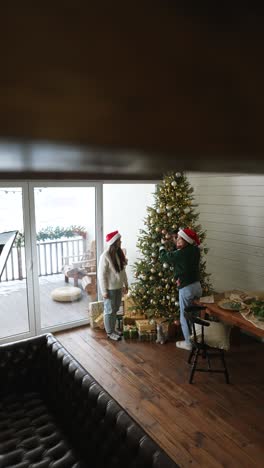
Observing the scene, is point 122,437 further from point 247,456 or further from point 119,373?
point 119,373

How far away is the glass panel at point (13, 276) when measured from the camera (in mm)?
3859

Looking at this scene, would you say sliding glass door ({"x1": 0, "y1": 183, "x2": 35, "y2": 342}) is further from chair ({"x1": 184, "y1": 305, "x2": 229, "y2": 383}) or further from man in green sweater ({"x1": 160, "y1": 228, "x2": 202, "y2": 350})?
chair ({"x1": 184, "y1": 305, "x2": 229, "y2": 383})

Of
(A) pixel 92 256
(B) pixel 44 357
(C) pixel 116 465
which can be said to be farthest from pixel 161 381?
(A) pixel 92 256

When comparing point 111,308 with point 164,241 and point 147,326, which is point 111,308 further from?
point 164,241

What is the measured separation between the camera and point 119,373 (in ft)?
11.1

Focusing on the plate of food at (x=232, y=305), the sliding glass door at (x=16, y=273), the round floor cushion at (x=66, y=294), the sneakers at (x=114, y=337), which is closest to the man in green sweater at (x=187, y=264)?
the plate of food at (x=232, y=305)

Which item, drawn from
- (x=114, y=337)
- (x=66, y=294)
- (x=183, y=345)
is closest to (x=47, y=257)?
(x=66, y=294)

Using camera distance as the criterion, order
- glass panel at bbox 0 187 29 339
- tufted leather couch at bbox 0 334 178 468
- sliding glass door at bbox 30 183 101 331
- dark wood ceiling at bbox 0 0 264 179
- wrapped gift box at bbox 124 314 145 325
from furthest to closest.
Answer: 1. wrapped gift box at bbox 124 314 145 325
2. sliding glass door at bbox 30 183 101 331
3. glass panel at bbox 0 187 29 339
4. tufted leather couch at bbox 0 334 178 468
5. dark wood ceiling at bbox 0 0 264 179

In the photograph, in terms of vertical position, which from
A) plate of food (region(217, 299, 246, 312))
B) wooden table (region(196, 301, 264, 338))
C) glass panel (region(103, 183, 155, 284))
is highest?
glass panel (region(103, 183, 155, 284))

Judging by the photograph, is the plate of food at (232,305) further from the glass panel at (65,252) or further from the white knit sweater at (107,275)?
the glass panel at (65,252)

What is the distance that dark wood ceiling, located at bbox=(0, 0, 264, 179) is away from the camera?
0.17m

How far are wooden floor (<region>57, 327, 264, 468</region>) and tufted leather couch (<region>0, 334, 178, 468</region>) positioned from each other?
2.42 feet

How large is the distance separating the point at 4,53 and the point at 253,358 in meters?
4.15

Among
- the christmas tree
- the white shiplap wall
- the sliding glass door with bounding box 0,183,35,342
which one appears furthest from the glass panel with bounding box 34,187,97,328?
the white shiplap wall
